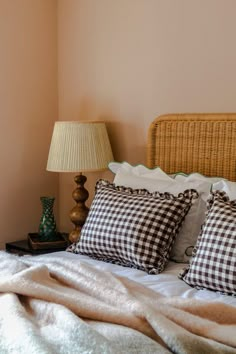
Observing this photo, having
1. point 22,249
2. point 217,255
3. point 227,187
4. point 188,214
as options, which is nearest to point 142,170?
point 188,214

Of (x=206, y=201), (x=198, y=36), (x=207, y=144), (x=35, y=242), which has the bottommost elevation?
(x=35, y=242)

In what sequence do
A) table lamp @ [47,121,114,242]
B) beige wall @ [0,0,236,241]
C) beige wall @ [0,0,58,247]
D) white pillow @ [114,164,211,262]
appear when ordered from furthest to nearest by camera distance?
1. beige wall @ [0,0,58,247]
2. table lamp @ [47,121,114,242]
3. beige wall @ [0,0,236,241]
4. white pillow @ [114,164,211,262]

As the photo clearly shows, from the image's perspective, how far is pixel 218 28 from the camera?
94.7 inches

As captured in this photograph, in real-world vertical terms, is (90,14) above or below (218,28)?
above

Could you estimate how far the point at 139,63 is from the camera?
2.79m

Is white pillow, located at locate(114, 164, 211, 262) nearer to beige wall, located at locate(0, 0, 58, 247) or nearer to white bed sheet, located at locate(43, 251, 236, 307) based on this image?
white bed sheet, located at locate(43, 251, 236, 307)

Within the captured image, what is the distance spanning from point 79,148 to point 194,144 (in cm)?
66

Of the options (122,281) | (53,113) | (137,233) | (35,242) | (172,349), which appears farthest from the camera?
(53,113)

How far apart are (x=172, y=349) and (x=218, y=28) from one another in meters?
1.73

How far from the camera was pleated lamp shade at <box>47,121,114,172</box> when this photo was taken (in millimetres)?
2744

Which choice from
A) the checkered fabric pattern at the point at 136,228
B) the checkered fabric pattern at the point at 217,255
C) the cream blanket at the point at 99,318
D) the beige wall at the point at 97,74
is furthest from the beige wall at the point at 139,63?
the cream blanket at the point at 99,318

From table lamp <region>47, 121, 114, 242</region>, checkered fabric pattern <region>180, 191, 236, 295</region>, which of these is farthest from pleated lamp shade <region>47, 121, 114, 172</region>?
checkered fabric pattern <region>180, 191, 236, 295</region>

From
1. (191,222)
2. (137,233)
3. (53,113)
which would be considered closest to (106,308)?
(137,233)

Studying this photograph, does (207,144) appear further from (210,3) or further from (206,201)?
(210,3)
